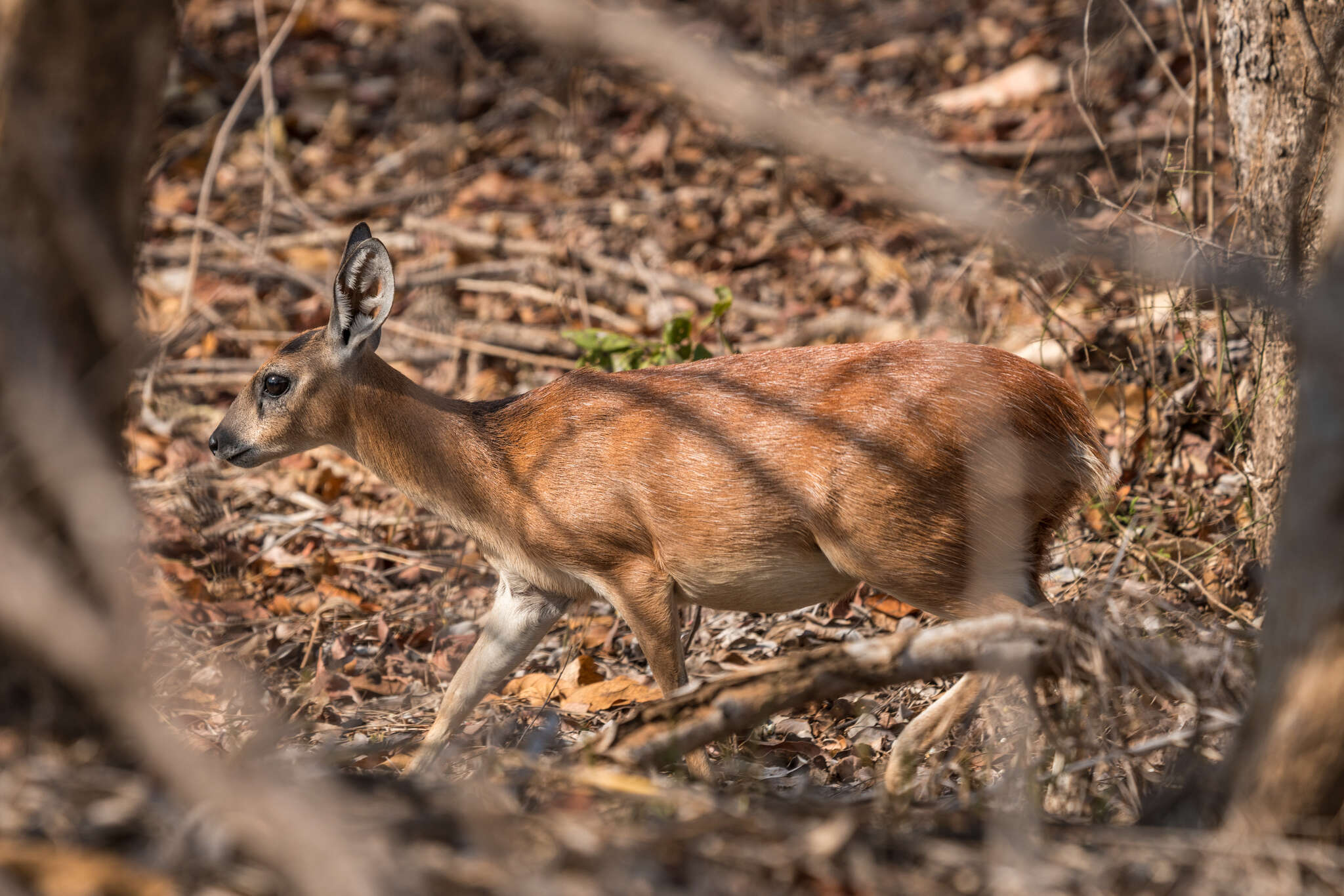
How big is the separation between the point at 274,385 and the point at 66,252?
2.64 meters

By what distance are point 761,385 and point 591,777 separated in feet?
7.80

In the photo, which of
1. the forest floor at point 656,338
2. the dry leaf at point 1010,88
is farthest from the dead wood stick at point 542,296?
the dry leaf at point 1010,88

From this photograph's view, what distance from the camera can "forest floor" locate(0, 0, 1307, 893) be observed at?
279 cm

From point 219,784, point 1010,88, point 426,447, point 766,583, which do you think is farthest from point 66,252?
point 1010,88

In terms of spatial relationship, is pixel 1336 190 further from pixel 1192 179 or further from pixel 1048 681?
pixel 1192 179

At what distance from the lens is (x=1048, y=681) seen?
347 centimetres

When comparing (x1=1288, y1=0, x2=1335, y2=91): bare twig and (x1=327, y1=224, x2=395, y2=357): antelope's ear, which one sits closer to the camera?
(x1=1288, y1=0, x2=1335, y2=91): bare twig

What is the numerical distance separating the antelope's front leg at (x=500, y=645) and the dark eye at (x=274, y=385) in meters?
1.27

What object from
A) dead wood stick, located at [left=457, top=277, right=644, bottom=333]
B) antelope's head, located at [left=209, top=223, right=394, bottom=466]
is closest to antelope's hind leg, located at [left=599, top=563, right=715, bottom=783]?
antelope's head, located at [left=209, top=223, right=394, bottom=466]

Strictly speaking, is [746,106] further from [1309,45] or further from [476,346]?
[476,346]

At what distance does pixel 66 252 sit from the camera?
289 cm

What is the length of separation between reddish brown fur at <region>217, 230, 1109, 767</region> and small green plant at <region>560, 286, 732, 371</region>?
41.8 inches

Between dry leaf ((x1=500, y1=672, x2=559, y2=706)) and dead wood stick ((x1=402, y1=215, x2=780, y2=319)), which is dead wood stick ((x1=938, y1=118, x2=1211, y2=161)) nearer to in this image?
dead wood stick ((x1=402, y1=215, x2=780, y2=319))

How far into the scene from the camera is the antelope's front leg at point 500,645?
16.8 feet
